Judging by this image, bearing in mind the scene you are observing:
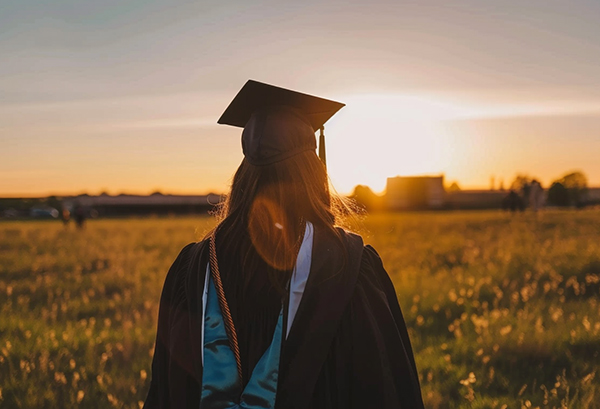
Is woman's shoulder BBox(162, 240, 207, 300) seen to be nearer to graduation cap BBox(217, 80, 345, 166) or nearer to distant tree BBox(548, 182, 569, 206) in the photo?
graduation cap BBox(217, 80, 345, 166)

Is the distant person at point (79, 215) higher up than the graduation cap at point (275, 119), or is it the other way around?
the graduation cap at point (275, 119)

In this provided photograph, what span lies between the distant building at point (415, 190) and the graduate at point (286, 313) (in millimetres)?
82685

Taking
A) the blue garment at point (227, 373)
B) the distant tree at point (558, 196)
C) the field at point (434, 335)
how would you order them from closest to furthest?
1. the blue garment at point (227, 373)
2. the field at point (434, 335)
3. the distant tree at point (558, 196)

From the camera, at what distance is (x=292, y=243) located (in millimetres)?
1947

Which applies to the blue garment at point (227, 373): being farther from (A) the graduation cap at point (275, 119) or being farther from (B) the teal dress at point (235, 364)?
(A) the graduation cap at point (275, 119)

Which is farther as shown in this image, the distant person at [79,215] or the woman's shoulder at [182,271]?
the distant person at [79,215]

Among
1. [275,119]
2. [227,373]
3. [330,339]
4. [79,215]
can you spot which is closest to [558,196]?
[79,215]

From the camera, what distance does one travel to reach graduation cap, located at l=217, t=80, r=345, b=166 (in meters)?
2.22

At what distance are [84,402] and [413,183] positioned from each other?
8707cm

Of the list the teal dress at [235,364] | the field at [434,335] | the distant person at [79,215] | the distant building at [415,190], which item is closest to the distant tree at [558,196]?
the distant building at [415,190]

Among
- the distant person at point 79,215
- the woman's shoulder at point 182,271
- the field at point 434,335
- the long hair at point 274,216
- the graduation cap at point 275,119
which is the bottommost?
the field at point 434,335

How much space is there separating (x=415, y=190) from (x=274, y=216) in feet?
288

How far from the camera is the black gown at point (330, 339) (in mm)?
1908

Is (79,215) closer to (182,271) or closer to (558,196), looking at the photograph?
(182,271)
